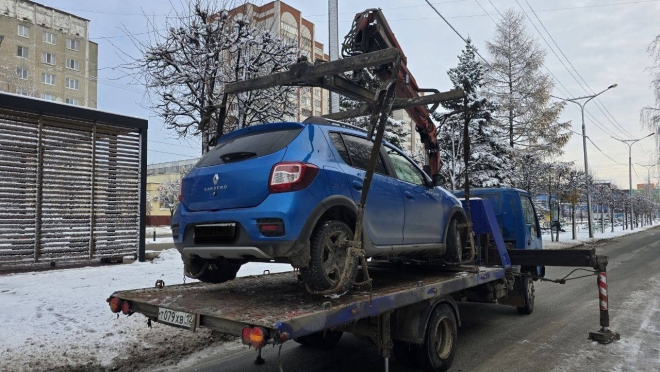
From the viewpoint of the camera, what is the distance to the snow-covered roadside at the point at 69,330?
500 centimetres

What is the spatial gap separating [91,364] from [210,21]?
8.22 m

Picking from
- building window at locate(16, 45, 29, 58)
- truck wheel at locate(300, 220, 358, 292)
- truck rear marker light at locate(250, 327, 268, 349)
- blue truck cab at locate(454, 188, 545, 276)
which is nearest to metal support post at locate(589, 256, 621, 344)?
blue truck cab at locate(454, 188, 545, 276)

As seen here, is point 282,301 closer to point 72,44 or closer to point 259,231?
point 259,231

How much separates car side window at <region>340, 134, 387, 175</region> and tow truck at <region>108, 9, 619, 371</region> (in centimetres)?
30

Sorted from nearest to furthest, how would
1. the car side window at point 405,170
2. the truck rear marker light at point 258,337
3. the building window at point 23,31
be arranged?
the truck rear marker light at point 258,337
the car side window at point 405,170
the building window at point 23,31

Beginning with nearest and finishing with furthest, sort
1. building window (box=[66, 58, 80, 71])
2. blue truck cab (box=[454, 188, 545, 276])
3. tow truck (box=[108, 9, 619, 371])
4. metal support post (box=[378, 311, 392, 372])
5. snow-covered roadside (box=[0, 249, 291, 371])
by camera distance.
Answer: tow truck (box=[108, 9, 619, 371]) → metal support post (box=[378, 311, 392, 372]) → snow-covered roadside (box=[0, 249, 291, 371]) → blue truck cab (box=[454, 188, 545, 276]) → building window (box=[66, 58, 80, 71])

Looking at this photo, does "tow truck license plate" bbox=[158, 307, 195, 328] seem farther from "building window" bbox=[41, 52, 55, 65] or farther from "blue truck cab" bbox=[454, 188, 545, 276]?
"building window" bbox=[41, 52, 55, 65]

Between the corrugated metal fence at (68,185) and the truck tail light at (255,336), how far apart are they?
8.65 m

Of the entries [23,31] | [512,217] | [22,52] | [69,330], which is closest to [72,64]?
[22,52]

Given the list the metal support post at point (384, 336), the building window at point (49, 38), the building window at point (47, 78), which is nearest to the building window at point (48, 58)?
the building window at point (49, 38)

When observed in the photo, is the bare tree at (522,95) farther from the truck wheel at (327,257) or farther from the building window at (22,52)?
the building window at (22,52)

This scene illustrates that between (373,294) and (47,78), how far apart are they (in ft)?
176

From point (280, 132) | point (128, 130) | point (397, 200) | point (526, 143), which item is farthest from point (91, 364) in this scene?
point (526, 143)

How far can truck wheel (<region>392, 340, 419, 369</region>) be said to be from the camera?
4.61 m
